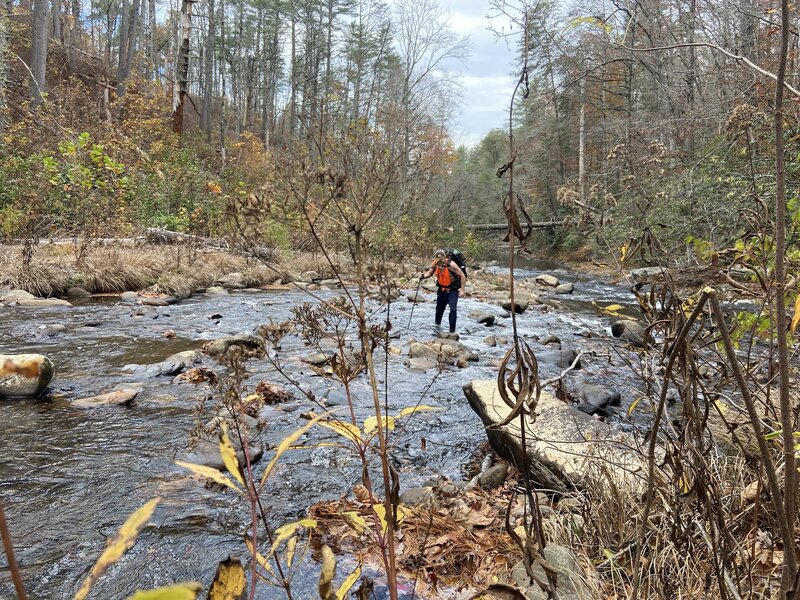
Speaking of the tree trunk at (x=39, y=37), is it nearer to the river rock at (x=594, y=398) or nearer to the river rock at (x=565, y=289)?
the river rock at (x=565, y=289)

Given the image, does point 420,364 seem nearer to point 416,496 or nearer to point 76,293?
point 416,496

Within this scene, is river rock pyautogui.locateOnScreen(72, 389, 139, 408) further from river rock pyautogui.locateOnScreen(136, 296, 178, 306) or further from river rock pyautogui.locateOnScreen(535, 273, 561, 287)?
river rock pyautogui.locateOnScreen(535, 273, 561, 287)

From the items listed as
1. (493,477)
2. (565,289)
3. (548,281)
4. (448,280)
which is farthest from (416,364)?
(548,281)

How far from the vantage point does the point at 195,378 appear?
589 cm

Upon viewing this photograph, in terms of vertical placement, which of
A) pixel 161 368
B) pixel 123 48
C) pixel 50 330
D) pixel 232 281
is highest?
pixel 123 48

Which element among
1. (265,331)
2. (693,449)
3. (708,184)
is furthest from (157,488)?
(708,184)

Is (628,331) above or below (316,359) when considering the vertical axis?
above

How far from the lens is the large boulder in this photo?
115 inches

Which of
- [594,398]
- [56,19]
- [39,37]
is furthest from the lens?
[56,19]

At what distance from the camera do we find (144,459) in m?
4.00

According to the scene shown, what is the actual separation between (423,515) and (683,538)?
1.65 m

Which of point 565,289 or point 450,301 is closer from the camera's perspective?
point 450,301

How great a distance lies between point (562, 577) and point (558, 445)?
1561mm

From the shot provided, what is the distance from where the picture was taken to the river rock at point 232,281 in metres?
13.2
